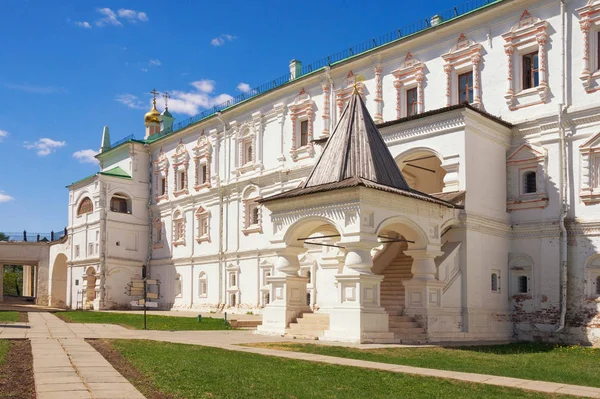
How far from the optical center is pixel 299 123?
2791 centimetres

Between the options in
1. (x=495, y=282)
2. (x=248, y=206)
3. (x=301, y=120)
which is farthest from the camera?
(x=248, y=206)

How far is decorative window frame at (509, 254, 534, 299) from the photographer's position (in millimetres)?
19000

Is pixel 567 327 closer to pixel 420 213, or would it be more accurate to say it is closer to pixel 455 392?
pixel 420 213

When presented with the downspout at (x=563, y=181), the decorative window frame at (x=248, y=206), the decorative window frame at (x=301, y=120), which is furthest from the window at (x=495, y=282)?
the decorative window frame at (x=248, y=206)

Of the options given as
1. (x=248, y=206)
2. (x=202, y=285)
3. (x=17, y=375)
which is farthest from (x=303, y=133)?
(x=17, y=375)

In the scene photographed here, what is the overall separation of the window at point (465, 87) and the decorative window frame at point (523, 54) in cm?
149

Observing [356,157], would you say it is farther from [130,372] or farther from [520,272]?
[130,372]

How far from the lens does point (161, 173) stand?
37.1 metres

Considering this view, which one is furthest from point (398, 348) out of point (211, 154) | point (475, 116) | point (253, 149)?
point (211, 154)

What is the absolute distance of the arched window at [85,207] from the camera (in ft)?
125

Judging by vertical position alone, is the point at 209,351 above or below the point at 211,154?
below

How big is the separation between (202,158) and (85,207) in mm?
9433

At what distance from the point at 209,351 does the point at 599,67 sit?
13.1m

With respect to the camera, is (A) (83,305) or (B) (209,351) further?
(A) (83,305)
